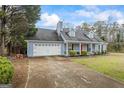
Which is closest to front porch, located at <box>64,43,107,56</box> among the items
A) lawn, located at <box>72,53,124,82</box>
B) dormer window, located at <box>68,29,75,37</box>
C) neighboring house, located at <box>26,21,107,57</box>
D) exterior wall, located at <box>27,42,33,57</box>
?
neighboring house, located at <box>26,21,107,57</box>

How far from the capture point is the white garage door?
2585cm

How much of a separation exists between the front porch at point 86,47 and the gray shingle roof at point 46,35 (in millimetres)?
1691

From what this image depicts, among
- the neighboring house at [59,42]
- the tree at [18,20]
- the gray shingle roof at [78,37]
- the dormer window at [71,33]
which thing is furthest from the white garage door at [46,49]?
the dormer window at [71,33]

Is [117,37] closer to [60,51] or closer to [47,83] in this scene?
[60,51]

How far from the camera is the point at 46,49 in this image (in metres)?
26.8

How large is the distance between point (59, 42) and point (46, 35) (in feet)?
6.38

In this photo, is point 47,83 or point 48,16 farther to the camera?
point 48,16

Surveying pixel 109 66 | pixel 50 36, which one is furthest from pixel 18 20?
pixel 109 66

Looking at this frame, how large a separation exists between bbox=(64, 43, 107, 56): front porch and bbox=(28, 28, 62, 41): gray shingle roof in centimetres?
169

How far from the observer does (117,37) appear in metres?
44.6
